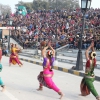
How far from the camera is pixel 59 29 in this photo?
96.2ft

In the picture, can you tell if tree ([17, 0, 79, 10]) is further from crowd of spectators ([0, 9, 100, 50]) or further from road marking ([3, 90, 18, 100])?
road marking ([3, 90, 18, 100])

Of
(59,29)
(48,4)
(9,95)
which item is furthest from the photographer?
(48,4)

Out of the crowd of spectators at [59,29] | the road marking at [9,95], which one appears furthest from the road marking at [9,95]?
the crowd of spectators at [59,29]

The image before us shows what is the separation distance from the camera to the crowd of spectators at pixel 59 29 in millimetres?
22134

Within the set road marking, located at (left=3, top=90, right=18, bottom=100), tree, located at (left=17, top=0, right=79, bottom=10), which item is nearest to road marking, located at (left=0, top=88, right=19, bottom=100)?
road marking, located at (left=3, top=90, right=18, bottom=100)

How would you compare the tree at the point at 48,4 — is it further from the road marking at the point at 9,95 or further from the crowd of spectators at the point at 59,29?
the road marking at the point at 9,95

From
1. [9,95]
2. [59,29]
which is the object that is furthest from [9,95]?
[59,29]

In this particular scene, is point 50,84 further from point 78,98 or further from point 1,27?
point 1,27

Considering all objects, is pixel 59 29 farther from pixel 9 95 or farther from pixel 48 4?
pixel 48 4

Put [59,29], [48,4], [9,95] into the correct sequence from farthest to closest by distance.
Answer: [48,4] < [59,29] < [9,95]

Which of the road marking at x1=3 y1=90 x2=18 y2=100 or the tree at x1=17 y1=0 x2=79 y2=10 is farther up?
the tree at x1=17 y1=0 x2=79 y2=10

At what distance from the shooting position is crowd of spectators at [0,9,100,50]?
72.6 feet

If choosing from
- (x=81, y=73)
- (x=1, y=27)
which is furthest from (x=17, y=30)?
(x=81, y=73)

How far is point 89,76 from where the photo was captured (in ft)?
24.1
